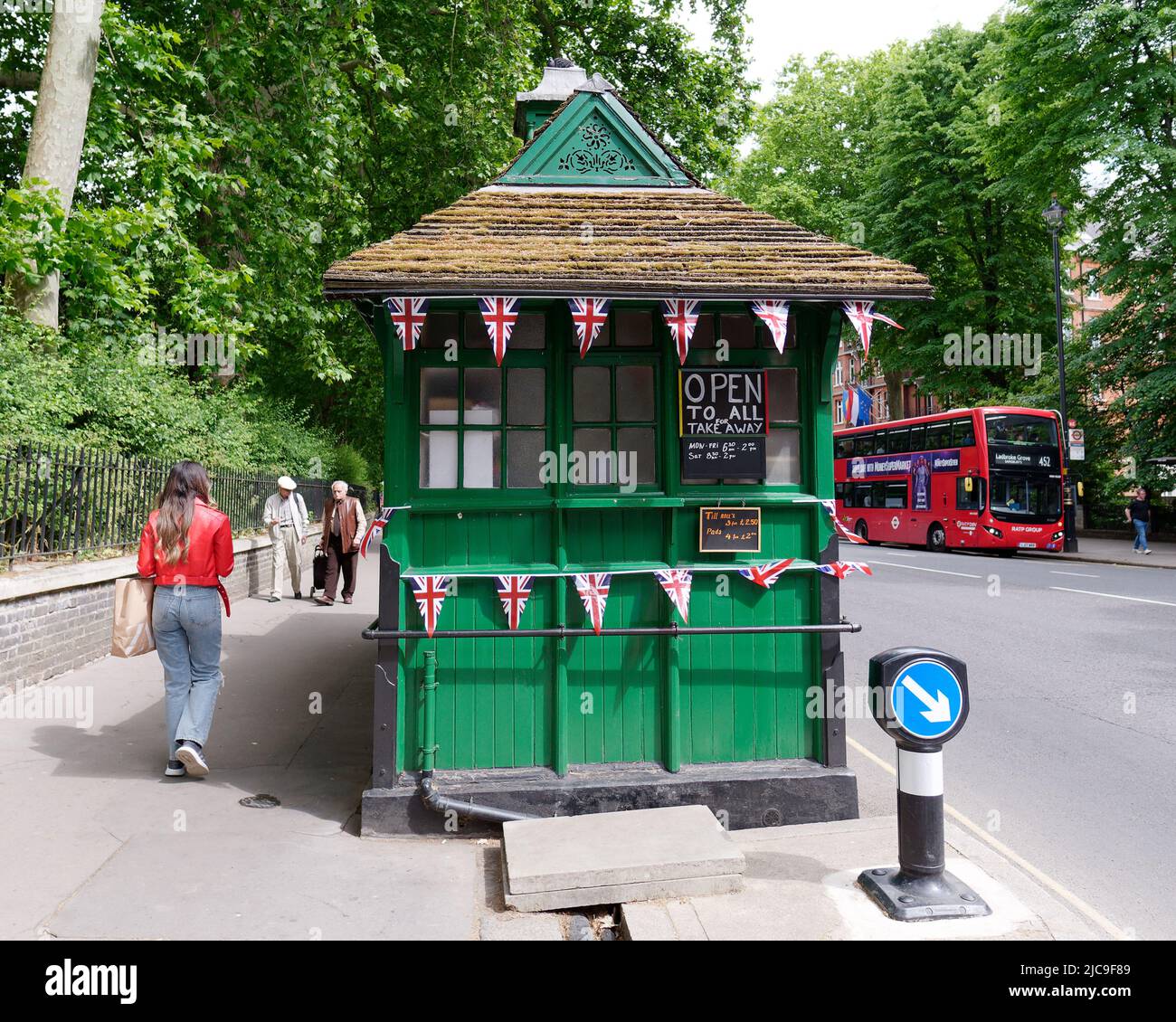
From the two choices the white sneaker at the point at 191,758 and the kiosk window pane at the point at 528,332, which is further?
the white sneaker at the point at 191,758

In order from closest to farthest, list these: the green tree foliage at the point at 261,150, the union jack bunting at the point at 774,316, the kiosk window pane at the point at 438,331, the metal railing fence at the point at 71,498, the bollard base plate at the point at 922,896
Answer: the bollard base plate at the point at 922,896 → the union jack bunting at the point at 774,316 → the kiosk window pane at the point at 438,331 → the metal railing fence at the point at 71,498 → the green tree foliage at the point at 261,150

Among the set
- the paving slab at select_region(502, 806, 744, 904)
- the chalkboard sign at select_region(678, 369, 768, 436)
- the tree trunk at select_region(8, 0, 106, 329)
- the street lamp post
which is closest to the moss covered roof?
the chalkboard sign at select_region(678, 369, 768, 436)

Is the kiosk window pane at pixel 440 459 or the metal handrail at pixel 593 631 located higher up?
the kiosk window pane at pixel 440 459

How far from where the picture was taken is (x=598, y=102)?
19.7ft

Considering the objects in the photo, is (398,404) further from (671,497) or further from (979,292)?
(979,292)

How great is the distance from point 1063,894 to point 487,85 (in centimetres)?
1841

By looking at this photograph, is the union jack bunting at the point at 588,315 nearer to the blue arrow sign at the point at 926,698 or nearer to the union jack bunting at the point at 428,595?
the union jack bunting at the point at 428,595

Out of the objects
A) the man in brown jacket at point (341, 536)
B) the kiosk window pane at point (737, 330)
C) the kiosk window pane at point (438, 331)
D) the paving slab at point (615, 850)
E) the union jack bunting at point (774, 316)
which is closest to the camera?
the paving slab at point (615, 850)

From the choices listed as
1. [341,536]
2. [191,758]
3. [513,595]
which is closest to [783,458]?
[513,595]

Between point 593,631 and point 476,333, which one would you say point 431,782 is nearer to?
point 593,631

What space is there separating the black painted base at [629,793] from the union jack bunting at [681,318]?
89.6 inches

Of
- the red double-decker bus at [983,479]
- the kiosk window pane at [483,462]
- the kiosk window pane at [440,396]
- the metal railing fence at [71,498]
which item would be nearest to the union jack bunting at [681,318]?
the kiosk window pane at [483,462]

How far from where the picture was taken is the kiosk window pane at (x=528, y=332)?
5.19 m

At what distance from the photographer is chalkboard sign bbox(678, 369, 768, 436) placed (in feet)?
17.1
